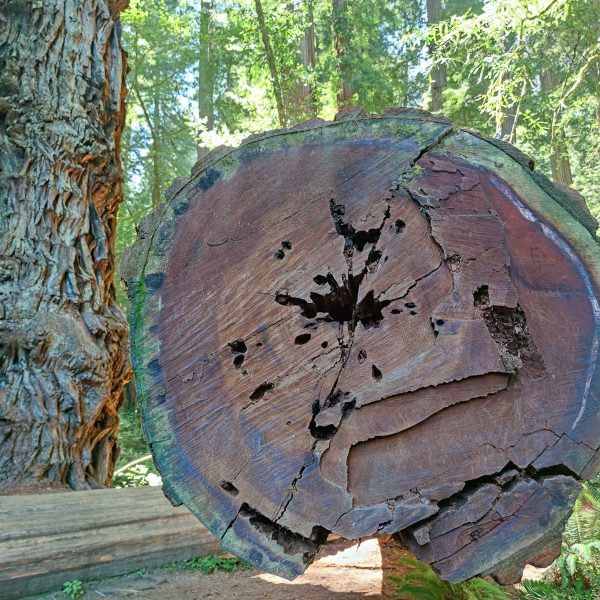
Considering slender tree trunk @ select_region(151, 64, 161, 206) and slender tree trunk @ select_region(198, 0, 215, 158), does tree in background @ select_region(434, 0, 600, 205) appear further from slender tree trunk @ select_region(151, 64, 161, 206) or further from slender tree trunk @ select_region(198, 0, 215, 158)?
slender tree trunk @ select_region(198, 0, 215, 158)

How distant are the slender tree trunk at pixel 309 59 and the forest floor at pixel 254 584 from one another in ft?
23.0

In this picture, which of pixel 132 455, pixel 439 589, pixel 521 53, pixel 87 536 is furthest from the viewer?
pixel 132 455

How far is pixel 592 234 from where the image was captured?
1644 millimetres

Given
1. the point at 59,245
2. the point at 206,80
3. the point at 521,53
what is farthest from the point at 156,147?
the point at 59,245

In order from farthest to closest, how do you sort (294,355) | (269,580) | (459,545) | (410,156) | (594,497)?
(594,497) < (269,580) < (410,156) < (294,355) < (459,545)

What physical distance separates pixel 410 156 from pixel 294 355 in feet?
2.46

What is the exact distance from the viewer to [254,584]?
269 centimetres

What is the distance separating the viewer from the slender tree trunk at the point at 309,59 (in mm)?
8562

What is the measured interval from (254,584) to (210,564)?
1.10ft

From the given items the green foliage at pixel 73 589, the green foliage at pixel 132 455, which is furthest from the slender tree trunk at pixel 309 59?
the green foliage at pixel 73 589

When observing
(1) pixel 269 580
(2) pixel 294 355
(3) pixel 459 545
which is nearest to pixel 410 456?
(3) pixel 459 545

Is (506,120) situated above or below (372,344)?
above

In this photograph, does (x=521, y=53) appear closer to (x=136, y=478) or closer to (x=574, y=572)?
(x=574, y=572)

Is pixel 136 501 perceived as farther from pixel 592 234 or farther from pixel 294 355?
pixel 592 234
